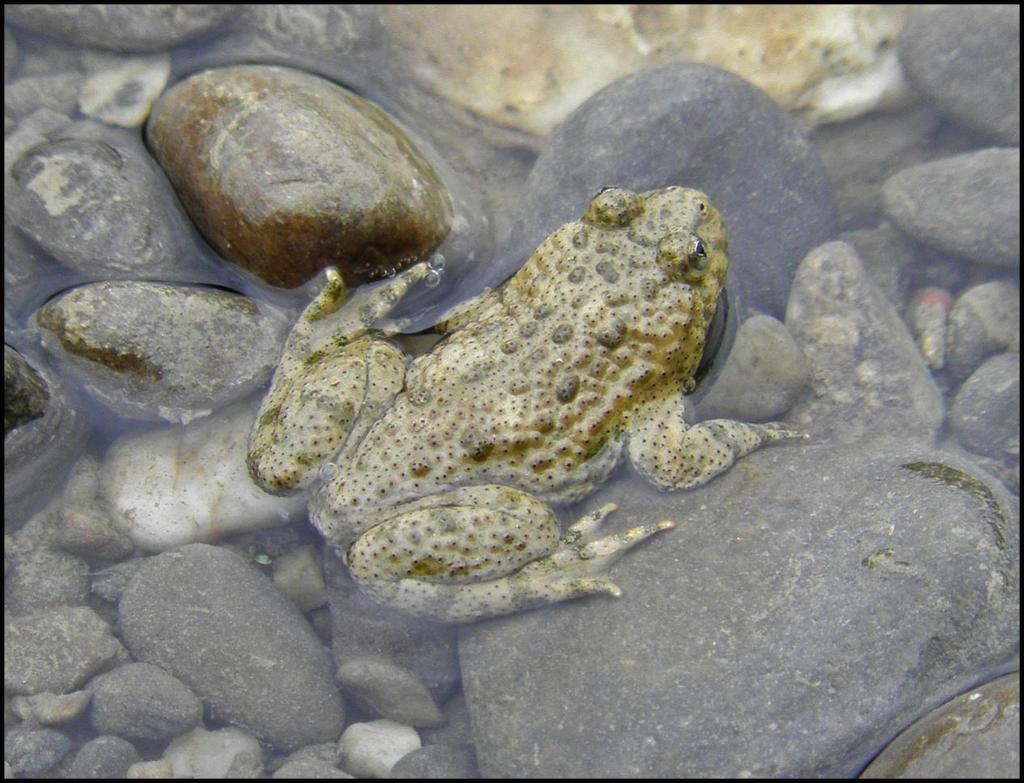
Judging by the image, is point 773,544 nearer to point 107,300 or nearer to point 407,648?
point 407,648

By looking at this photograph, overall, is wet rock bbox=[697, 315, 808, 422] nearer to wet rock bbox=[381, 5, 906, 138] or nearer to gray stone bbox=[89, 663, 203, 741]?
wet rock bbox=[381, 5, 906, 138]

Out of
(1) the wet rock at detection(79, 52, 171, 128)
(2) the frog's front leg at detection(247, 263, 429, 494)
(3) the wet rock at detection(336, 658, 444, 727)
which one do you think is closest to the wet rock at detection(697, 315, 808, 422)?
(2) the frog's front leg at detection(247, 263, 429, 494)

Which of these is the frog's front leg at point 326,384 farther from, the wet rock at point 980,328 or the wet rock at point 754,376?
the wet rock at point 980,328

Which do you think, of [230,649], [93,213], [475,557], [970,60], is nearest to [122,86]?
[93,213]

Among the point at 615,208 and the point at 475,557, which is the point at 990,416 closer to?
the point at 615,208

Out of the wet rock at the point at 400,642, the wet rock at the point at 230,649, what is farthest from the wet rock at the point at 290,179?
the wet rock at the point at 400,642

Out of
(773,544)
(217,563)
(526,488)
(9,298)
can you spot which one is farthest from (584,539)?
(9,298)
